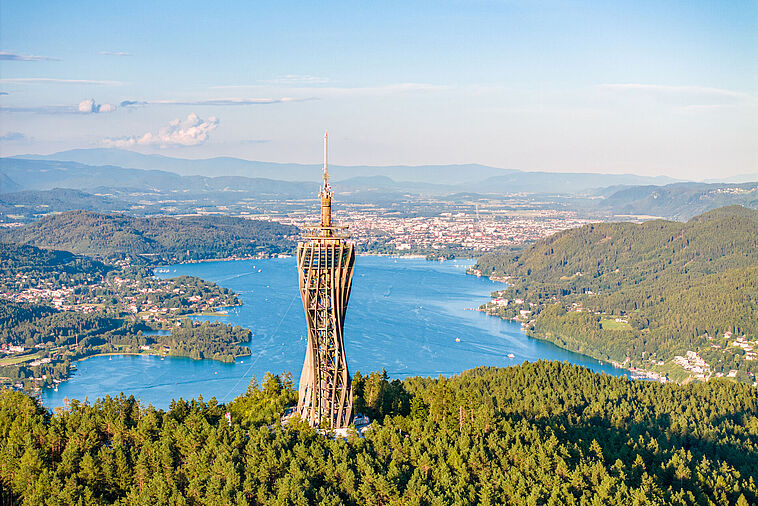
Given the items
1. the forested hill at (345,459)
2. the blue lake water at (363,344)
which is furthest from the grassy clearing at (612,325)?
the forested hill at (345,459)

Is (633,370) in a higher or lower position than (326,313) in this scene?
lower

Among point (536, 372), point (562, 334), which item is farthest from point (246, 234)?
point (536, 372)

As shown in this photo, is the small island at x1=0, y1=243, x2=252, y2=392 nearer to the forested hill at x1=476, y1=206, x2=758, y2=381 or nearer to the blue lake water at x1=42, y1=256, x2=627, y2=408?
the blue lake water at x1=42, y1=256, x2=627, y2=408

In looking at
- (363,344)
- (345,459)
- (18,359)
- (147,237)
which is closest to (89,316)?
(18,359)

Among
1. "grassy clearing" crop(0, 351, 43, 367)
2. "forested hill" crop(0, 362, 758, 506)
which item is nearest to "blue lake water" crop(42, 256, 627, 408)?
"grassy clearing" crop(0, 351, 43, 367)

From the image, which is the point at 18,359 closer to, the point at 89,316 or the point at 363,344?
the point at 89,316

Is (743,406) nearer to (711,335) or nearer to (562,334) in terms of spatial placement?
(711,335)

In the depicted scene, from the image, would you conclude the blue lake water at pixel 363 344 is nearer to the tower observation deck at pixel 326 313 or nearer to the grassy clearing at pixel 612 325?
the grassy clearing at pixel 612 325
